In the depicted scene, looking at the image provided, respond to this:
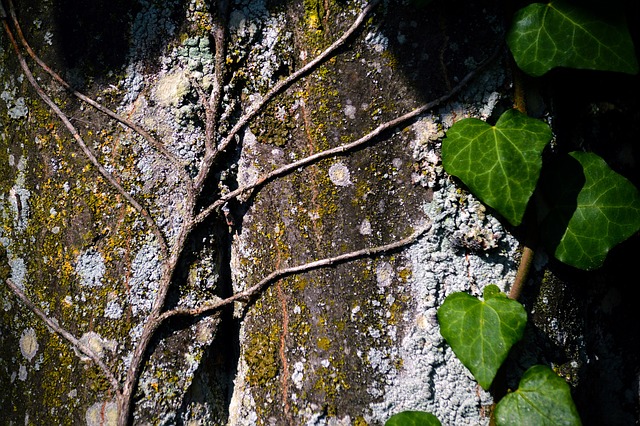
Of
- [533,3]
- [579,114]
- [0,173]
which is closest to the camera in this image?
[533,3]

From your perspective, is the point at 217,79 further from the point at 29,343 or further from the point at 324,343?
the point at 29,343

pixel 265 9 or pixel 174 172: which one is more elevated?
pixel 265 9

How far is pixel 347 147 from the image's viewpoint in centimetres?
91

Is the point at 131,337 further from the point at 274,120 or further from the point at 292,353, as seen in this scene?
the point at 274,120

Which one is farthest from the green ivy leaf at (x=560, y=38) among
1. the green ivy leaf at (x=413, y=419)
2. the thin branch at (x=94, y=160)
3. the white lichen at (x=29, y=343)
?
the white lichen at (x=29, y=343)

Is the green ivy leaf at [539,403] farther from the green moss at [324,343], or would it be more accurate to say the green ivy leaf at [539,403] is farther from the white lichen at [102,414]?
the white lichen at [102,414]

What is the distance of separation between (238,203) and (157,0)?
16.4 inches

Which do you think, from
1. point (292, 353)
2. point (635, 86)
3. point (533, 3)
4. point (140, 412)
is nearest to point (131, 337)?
point (140, 412)

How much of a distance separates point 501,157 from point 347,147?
0.26 meters

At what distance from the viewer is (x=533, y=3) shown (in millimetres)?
842

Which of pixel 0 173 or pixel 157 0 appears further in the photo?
pixel 0 173

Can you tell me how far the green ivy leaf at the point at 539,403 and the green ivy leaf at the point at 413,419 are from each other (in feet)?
Answer: 0.34

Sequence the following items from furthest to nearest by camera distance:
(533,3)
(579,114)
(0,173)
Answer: (0,173) < (579,114) < (533,3)

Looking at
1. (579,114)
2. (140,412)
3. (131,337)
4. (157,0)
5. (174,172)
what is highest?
(157,0)
